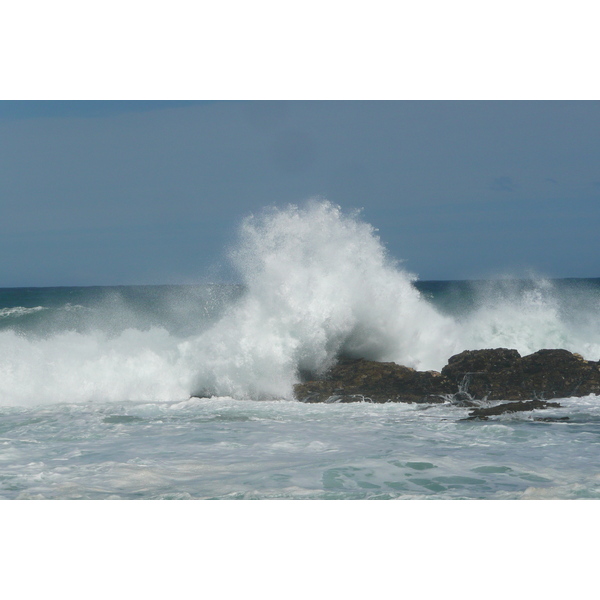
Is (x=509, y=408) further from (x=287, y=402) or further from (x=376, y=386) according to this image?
(x=287, y=402)

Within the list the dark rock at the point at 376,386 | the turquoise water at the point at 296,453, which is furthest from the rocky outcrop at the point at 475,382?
the turquoise water at the point at 296,453

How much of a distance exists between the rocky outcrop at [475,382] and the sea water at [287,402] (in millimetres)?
322

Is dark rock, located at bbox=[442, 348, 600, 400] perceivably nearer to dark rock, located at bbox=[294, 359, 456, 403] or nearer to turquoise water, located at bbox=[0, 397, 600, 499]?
→ dark rock, located at bbox=[294, 359, 456, 403]

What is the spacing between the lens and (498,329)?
428 inches

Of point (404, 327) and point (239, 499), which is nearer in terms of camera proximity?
point (239, 499)

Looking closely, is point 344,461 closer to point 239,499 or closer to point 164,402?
point 239,499

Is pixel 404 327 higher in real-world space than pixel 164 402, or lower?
higher

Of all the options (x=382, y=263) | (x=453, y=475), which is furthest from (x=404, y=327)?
(x=453, y=475)

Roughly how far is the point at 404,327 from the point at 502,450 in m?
4.17

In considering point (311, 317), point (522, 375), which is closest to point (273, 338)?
point (311, 317)

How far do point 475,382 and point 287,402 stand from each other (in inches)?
89.1

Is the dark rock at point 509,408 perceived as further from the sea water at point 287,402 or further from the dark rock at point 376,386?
the dark rock at point 376,386

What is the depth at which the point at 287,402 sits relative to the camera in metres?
7.66

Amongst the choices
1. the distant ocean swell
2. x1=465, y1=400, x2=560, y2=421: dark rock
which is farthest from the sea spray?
x1=465, y1=400, x2=560, y2=421: dark rock
